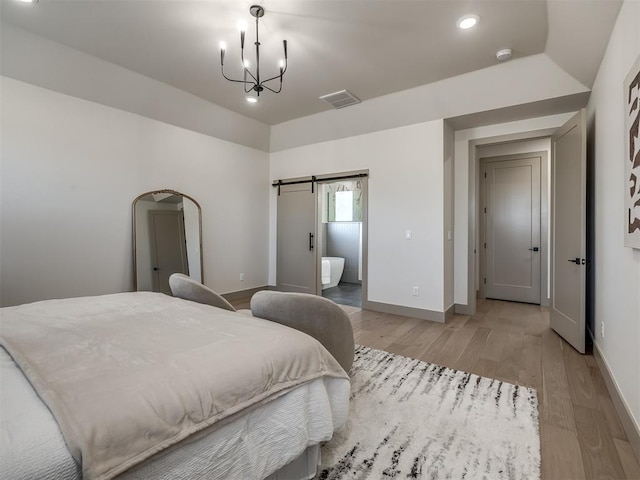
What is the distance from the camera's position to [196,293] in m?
2.34

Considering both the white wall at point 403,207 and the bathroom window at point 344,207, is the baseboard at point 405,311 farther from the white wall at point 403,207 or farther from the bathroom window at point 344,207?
the bathroom window at point 344,207

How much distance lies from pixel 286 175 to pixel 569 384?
4.63 m

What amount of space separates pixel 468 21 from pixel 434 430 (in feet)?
10.00

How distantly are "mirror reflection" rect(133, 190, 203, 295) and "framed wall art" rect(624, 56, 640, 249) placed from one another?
4465 millimetres

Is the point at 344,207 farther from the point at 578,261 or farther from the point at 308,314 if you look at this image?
the point at 308,314

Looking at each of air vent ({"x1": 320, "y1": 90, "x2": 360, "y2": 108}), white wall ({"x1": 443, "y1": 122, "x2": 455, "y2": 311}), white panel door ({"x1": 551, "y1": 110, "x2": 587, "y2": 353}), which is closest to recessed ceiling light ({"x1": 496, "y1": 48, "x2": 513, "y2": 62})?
white panel door ({"x1": 551, "y1": 110, "x2": 587, "y2": 353})

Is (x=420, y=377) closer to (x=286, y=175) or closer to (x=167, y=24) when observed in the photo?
(x=167, y=24)

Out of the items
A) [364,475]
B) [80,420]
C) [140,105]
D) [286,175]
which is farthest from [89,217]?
[364,475]

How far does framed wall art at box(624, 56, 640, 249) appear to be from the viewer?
5.36 ft

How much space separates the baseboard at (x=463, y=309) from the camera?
4.31 meters

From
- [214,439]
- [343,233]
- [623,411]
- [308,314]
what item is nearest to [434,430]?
[308,314]

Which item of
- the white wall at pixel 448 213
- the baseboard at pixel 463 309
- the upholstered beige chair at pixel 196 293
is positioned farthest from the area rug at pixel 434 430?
the baseboard at pixel 463 309

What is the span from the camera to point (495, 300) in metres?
5.32

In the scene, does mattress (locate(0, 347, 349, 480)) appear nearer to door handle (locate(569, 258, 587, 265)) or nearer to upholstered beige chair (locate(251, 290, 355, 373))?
upholstered beige chair (locate(251, 290, 355, 373))
